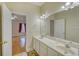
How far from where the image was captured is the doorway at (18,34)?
5.65 ft

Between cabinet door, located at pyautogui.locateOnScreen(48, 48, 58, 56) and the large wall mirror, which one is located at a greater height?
the large wall mirror

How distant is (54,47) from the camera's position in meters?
1.72

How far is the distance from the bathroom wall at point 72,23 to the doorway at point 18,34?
74cm

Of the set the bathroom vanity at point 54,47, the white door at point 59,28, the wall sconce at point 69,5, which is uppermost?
the wall sconce at point 69,5

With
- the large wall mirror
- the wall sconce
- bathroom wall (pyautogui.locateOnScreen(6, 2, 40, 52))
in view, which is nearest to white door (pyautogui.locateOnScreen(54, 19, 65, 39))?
the large wall mirror

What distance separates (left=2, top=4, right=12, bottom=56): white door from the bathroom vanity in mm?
470

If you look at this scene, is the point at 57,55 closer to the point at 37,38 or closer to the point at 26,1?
the point at 37,38

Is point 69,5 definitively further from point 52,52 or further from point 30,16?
point 52,52

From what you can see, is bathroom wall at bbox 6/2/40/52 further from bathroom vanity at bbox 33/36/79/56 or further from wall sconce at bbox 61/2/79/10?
wall sconce at bbox 61/2/79/10

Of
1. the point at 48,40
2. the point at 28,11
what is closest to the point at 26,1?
the point at 28,11

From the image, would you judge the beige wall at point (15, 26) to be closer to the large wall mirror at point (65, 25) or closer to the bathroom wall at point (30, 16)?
the bathroom wall at point (30, 16)

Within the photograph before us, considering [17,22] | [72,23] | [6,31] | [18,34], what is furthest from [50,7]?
[6,31]

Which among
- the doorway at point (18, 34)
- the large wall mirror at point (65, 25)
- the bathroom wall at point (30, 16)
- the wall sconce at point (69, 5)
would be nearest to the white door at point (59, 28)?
the large wall mirror at point (65, 25)

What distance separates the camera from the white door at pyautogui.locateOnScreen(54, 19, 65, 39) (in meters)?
1.82
